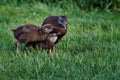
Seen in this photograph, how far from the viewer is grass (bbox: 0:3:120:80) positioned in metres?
6.13

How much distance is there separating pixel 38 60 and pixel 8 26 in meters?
2.64

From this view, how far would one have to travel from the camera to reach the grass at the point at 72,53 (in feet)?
20.1

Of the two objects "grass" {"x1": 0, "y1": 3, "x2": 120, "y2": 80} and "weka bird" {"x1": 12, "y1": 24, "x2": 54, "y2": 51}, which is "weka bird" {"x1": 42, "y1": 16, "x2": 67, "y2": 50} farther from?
"grass" {"x1": 0, "y1": 3, "x2": 120, "y2": 80}

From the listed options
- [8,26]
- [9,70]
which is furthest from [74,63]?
[8,26]

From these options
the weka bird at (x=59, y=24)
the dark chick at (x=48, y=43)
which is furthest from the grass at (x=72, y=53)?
the weka bird at (x=59, y=24)

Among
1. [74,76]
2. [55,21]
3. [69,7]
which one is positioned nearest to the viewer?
[74,76]

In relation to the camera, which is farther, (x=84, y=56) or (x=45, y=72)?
(x=84, y=56)

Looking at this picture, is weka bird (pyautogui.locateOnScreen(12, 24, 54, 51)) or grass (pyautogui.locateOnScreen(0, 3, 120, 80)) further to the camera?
weka bird (pyautogui.locateOnScreen(12, 24, 54, 51))

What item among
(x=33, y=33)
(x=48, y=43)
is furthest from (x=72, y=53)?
(x=33, y=33)

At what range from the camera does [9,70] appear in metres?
6.25

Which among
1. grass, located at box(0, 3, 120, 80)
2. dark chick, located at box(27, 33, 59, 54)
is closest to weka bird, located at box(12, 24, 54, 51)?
dark chick, located at box(27, 33, 59, 54)

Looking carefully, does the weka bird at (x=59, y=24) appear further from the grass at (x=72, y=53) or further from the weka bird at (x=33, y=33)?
the grass at (x=72, y=53)

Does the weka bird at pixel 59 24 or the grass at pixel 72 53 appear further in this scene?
the weka bird at pixel 59 24

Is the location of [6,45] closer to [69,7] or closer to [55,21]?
[55,21]
